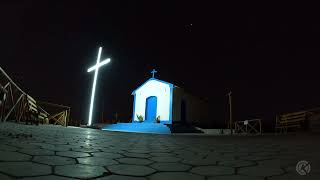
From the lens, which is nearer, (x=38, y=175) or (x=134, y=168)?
(x=38, y=175)

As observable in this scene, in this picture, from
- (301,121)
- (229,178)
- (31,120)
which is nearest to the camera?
(229,178)

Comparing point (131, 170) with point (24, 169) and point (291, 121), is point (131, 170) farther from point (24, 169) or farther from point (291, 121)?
point (291, 121)

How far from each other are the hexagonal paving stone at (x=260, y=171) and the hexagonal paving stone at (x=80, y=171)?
1406 mm

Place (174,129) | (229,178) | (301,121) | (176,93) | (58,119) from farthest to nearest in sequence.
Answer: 1. (176,93)
2. (174,129)
3. (301,121)
4. (58,119)
5. (229,178)

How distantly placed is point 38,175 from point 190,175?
1.30 metres

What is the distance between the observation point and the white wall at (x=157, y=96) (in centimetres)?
2088

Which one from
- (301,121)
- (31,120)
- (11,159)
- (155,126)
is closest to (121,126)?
(155,126)

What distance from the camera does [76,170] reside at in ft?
7.22

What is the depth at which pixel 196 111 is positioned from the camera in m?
25.1

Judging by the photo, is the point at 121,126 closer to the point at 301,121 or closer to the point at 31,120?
the point at 31,120

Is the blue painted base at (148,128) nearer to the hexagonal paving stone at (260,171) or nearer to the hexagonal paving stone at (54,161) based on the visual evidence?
the hexagonal paving stone at (260,171)

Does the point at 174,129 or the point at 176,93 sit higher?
the point at 176,93

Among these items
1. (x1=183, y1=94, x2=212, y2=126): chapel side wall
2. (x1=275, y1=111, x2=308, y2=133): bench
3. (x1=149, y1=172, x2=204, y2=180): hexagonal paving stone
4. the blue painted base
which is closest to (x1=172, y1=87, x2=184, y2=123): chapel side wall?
(x1=183, y1=94, x2=212, y2=126): chapel side wall

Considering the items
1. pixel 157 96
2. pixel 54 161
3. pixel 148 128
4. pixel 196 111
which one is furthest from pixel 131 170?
A: pixel 196 111
